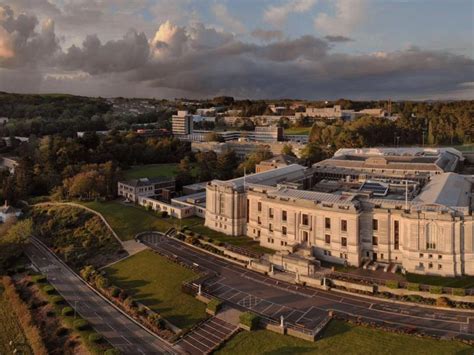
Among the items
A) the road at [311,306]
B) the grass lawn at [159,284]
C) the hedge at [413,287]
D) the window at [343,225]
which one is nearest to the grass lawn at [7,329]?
the grass lawn at [159,284]

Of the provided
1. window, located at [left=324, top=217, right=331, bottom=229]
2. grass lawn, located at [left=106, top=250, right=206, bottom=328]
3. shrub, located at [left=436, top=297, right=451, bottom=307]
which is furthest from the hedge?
grass lawn, located at [left=106, top=250, right=206, bottom=328]

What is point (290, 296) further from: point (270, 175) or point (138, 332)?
point (270, 175)

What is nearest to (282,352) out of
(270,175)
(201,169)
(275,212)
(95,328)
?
(95,328)

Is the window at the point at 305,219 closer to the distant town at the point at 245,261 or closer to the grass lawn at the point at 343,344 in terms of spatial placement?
the distant town at the point at 245,261

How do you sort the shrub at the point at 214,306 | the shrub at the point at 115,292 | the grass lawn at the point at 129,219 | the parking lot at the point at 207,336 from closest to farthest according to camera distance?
the parking lot at the point at 207,336
the shrub at the point at 214,306
the shrub at the point at 115,292
the grass lawn at the point at 129,219

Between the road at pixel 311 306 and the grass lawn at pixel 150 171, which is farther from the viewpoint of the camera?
the grass lawn at pixel 150 171

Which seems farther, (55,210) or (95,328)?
(55,210)

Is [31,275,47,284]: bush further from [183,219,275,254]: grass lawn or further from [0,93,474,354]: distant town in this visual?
[183,219,275,254]: grass lawn
